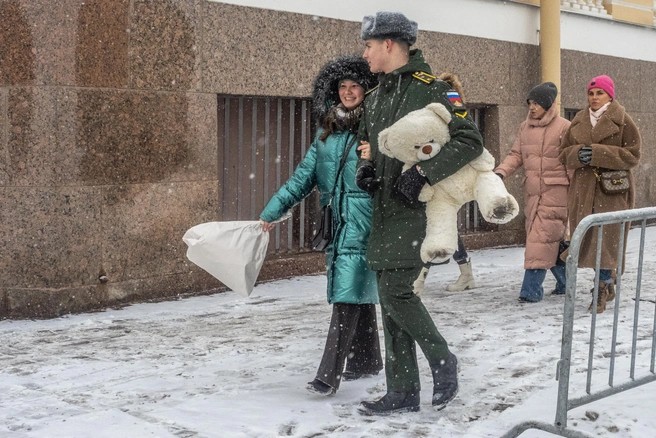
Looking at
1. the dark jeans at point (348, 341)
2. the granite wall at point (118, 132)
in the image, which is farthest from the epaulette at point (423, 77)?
the granite wall at point (118, 132)

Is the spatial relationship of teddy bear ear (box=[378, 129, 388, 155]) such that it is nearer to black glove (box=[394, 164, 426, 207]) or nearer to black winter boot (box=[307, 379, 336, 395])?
black glove (box=[394, 164, 426, 207])

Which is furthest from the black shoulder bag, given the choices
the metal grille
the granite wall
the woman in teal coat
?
the metal grille

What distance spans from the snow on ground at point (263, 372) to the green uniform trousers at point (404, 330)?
188mm

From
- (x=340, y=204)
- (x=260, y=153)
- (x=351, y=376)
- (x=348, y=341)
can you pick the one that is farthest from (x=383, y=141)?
(x=260, y=153)

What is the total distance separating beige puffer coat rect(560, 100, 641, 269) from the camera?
7.08 metres

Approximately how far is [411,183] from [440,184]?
15 centimetres

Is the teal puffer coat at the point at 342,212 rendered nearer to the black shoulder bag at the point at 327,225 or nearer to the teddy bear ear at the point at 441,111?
the black shoulder bag at the point at 327,225

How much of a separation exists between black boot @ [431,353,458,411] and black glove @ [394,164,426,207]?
0.82 m

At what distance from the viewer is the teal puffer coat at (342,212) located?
484cm

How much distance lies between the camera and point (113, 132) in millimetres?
7348

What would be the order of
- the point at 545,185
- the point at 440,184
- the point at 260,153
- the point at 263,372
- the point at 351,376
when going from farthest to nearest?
the point at 260,153, the point at 545,185, the point at 263,372, the point at 351,376, the point at 440,184

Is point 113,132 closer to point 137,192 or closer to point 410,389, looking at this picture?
point 137,192

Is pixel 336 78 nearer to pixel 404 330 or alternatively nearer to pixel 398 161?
pixel 398 161

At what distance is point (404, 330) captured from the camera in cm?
452
